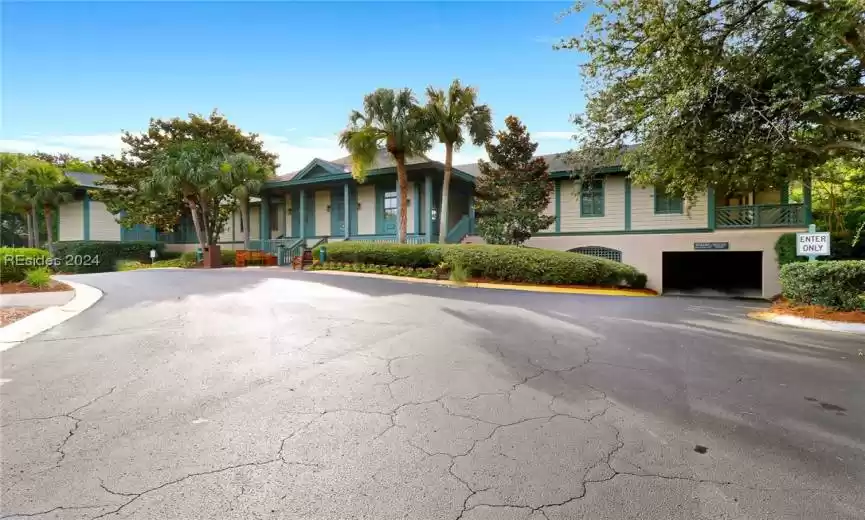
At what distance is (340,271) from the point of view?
55.1 feet

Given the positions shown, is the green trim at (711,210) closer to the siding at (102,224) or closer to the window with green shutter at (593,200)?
the window with green shutter at (593,200)

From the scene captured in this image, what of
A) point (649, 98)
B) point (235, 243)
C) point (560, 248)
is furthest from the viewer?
point (235, 243)

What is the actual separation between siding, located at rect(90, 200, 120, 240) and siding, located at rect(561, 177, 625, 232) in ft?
91.7

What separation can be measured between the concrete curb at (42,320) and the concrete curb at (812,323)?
12.5 metres

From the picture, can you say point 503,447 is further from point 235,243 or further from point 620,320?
point 235,243

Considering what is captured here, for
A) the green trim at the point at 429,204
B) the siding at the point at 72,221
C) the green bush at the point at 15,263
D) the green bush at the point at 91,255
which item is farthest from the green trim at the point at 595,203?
the siding at the point at 72,221

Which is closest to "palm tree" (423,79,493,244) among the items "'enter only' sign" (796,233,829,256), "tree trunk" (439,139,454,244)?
"tree trunk" (439,139,454,244)

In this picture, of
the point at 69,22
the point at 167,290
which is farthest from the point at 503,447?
the point at 69,22

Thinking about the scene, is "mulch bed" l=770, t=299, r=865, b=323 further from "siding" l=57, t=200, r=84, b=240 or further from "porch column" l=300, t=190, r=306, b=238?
"siding" l=57, t=200, r=84, b=240

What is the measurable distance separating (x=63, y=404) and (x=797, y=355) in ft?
26.8

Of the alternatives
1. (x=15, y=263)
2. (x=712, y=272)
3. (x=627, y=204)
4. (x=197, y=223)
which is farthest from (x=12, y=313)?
(x=712, y=272)

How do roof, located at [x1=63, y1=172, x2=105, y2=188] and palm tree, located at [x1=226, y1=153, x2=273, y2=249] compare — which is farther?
roof, located at [x1=63, y1=172, x2=105, y2=188]

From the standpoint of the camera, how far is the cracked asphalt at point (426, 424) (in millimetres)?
2299

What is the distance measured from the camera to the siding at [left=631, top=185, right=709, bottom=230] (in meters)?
17.5
